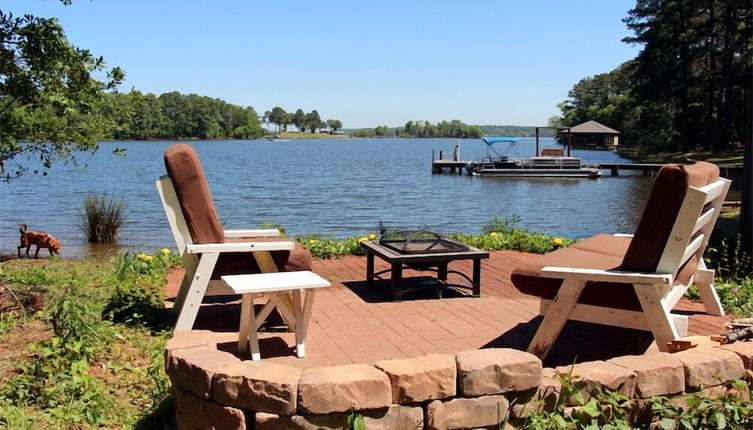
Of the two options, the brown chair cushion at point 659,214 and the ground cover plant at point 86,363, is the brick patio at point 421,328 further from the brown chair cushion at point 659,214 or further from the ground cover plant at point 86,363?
the brown chair cushion at point 659,214

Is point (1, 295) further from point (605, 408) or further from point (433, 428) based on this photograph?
point (605, 408)

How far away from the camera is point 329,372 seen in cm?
242

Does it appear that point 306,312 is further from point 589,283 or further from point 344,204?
point 344,204

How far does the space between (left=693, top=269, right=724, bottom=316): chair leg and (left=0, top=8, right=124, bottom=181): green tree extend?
4242 millimetres

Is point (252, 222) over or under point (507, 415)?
under

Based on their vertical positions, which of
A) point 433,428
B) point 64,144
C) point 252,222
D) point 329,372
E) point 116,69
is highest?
point 116,69

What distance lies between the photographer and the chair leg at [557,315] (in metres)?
3.38

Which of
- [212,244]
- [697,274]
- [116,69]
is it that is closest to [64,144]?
[116,69]

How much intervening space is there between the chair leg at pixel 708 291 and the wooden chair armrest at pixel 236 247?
2.76 metres

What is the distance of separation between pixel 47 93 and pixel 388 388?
3420mm

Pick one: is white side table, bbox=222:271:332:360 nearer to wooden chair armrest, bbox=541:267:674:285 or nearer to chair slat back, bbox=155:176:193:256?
chair slat back, bbox=155:176:193:256

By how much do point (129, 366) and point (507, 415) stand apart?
2.03 m

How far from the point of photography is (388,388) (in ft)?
7.87

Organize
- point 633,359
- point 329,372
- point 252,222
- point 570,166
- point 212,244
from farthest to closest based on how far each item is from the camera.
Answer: point 570,166
point 252,222
point 212,244
point 633,359
point 329,372
